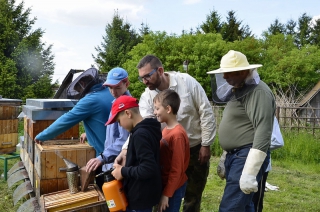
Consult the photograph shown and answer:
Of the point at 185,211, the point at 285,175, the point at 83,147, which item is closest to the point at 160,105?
the point at 83,147

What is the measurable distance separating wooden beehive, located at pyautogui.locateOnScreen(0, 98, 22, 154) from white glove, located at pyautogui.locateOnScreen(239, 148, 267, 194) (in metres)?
5.55

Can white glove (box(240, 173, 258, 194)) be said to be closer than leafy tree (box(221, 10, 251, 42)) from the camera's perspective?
Yes

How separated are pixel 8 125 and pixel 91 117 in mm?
4263

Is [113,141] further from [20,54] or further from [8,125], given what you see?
[20,54]

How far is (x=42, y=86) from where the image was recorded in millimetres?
18312

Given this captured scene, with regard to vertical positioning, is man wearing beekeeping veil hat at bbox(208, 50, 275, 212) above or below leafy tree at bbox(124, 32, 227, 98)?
below

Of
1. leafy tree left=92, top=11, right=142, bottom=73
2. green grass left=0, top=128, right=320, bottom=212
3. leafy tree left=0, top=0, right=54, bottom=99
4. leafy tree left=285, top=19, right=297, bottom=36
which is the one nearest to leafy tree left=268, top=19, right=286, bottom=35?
leafy tree left=285, top=19, right=297, bottom=36

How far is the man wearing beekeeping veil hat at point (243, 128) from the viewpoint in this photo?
244cm

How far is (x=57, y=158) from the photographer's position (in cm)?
313

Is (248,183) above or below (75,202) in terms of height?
above

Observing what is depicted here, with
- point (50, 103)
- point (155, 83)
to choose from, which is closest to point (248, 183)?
point (155, 83)

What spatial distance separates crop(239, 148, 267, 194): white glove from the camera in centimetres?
241

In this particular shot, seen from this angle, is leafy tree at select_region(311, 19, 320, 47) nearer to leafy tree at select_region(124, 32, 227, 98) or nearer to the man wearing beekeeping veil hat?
leafy tree at select_region(124, 32, 227, 98)

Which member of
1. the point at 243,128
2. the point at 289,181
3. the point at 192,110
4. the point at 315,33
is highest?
the point at 315,33
